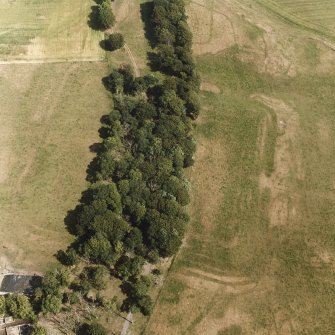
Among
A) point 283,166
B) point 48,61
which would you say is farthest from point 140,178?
point 48,61

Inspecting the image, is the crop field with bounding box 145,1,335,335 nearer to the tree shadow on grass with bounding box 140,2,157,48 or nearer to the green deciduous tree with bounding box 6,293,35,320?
the tree shadow on grass with bounding box 140,2,157,48

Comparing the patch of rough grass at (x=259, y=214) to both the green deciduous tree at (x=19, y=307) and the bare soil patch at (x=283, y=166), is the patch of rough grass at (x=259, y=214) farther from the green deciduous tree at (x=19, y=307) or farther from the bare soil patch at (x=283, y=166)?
the green deciduous tree at (x=19, y=307)

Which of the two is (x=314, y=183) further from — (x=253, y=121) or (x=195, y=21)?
(x=195, y=21)

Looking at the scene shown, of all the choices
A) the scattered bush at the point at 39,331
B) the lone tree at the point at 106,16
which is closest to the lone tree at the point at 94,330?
the scattered bush at the point at 39,331

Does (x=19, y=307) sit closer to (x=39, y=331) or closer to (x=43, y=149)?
(x=39, y=331)

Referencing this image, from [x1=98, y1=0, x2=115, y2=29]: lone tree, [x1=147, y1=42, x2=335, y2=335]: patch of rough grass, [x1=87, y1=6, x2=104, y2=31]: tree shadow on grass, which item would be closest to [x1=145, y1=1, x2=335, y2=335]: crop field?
[x1=147, y1=42, x2=335, y2=335]: patch of rough grass

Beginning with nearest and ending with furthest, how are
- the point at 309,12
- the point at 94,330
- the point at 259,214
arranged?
the point at 94,330 < the point at 259,214 < the point at 309,12
